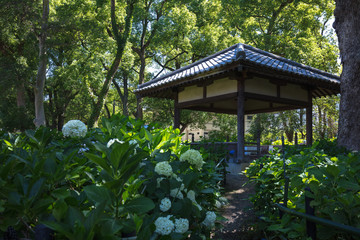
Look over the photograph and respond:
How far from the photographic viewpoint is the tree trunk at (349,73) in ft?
16.4

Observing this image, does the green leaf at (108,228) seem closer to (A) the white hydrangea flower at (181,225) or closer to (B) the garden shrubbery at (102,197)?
(B) the garden shrubbery at (102,197)

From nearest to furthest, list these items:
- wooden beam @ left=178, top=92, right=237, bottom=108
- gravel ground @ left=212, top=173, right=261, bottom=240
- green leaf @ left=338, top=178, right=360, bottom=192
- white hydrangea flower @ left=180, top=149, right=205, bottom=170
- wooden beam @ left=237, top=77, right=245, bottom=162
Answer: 1. green leaf @ left=338, top=178, right=360, bottom=192
2. white hydrangea flower @ left=180, top=149, right=205, bottom=170
3. gravel ground @ left=212, top=173, right=261, bottom=240
4. wooden beam @ left=237, top=77, right=245, bottom=162
5. wooden beam @ left=178, top=92, right=237, bottom=108

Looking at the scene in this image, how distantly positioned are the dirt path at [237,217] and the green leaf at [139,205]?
201 cm

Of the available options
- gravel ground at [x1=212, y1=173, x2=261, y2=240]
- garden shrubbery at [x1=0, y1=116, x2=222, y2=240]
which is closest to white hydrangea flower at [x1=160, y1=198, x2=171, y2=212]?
garden shrubbery at [x1=0, y1=116, x2=222, y2=240]

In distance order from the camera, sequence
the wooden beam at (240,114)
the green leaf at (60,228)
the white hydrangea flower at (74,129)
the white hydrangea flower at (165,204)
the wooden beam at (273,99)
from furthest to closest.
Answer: the wooden beam at (273,99), the wooden beam at (240,114), the white hydrangea flower at (74,129), the white hydrangea flower at (165,204), the green leaf at (60,228)

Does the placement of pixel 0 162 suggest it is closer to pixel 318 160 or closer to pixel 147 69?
pixel 318 160

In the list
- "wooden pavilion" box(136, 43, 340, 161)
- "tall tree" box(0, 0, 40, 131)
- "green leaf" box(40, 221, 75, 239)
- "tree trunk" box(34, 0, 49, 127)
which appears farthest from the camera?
"tree trunk" box(34, 0, 49, 127)

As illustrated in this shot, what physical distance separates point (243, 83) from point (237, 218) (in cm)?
526

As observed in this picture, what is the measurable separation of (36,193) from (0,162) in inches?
23.8

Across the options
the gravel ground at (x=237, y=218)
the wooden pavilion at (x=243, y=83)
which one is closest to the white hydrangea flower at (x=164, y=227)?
the gravel ground at (x=237, y=218)

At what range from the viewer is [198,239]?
137 centimetres

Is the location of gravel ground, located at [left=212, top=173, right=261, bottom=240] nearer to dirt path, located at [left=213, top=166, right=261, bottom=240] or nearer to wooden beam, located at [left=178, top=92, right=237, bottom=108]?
dirt path, located at [left=213, top=166, right=261, bottom=240]

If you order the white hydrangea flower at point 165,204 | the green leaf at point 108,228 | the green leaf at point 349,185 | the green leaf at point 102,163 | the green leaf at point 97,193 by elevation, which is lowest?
the white hydrangea flower at point 165,204

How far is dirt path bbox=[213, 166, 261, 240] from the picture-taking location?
383cm
